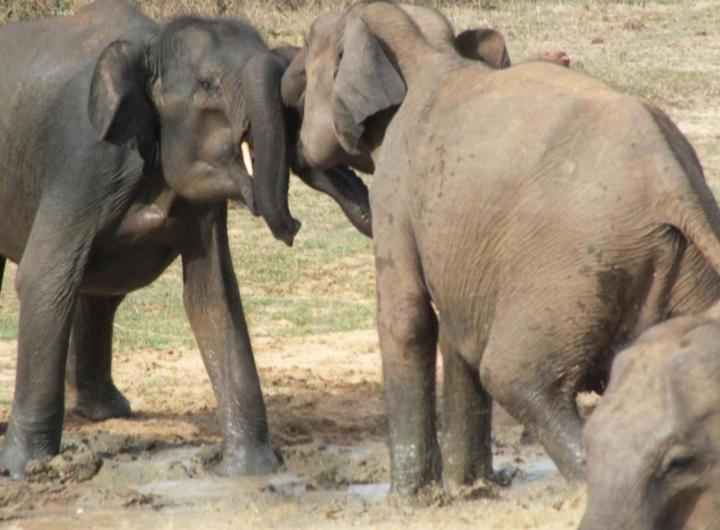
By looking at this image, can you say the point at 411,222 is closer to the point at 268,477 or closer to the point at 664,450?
the point at 268,477

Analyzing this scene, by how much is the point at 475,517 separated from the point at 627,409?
2.48 metres

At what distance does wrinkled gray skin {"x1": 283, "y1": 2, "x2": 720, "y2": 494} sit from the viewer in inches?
212

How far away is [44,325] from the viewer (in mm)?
7441

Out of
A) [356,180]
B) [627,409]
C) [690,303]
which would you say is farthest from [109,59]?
[627,409]

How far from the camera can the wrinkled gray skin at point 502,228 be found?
212 inches

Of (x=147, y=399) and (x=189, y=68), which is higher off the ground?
(x=189, y=68)

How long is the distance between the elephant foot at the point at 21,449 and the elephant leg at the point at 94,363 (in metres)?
1.07

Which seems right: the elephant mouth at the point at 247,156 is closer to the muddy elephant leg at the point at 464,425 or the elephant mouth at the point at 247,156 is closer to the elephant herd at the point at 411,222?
the elephant herd at the point at 411,222

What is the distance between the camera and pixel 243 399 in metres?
7.80

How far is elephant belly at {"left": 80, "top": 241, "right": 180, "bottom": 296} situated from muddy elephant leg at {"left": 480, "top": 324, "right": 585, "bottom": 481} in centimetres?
227

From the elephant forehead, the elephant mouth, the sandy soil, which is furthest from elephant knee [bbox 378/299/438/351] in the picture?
the elephant forehead

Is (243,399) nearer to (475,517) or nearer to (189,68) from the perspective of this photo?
(189,68)

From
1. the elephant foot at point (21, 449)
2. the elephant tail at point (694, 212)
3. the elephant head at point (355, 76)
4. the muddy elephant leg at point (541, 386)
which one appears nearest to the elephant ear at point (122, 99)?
the elephant head at point (355, 76)

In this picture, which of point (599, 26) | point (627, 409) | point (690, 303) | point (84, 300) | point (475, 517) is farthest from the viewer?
point (599, 26)
